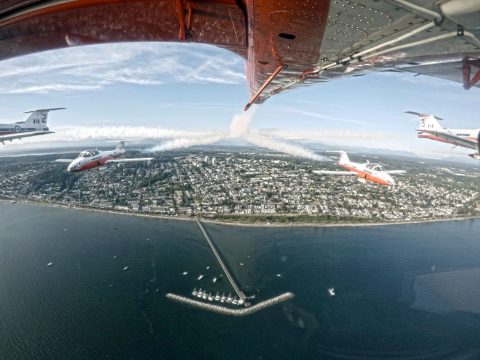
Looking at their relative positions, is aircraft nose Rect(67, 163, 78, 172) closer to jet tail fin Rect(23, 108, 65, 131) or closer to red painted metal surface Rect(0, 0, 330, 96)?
jet tail fin Rect(23, 108, 65, 131)

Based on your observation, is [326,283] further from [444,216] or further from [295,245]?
[444,216]

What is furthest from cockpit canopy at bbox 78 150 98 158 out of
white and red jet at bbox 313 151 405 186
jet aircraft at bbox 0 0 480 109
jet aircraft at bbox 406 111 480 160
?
jet aircraft at bbox 406 111 480 160

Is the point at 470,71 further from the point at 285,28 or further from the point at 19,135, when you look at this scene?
the point at 19,135

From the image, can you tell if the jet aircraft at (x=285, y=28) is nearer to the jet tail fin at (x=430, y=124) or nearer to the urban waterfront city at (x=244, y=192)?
the jet tail fin at (x=430, y=124)

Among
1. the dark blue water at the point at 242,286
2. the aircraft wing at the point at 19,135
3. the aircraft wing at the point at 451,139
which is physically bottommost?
the dark blue water at the point at 242,286

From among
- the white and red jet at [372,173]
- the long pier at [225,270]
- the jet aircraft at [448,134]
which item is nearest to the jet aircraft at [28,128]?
the long pier at [225,270]

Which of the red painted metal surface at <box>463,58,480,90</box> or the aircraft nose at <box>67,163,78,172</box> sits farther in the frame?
the aircraft nose at <box>67,163,78,172</box>

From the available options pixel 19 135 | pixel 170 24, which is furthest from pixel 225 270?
pixel 170 24
